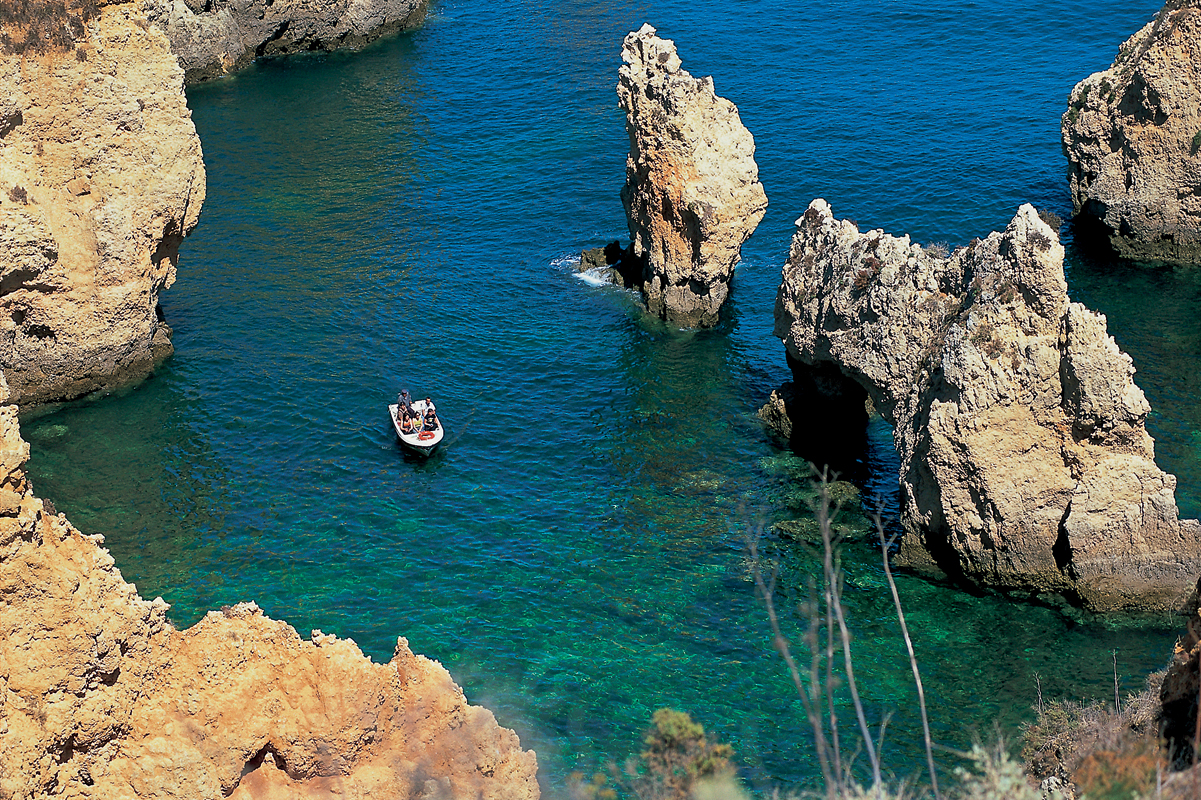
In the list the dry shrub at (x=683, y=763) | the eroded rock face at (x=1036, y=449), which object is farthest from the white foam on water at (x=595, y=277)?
the dry shrub at (x=683, y=763)

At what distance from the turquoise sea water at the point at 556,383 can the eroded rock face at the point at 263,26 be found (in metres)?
1.44

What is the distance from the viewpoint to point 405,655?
83.6ft

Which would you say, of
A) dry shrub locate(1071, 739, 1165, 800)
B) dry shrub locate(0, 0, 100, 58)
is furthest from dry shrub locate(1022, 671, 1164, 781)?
dry shrub locate(0, 0, 100, 58)

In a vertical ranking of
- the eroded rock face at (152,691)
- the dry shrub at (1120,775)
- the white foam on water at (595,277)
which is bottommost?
the white foam on water at (595,277)

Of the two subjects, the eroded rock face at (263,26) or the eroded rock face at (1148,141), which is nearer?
the eroded rock face at (1148,141)

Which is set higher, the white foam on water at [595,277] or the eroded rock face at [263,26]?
the eroded rock face at [263,26]

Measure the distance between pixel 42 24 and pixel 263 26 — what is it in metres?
37.4

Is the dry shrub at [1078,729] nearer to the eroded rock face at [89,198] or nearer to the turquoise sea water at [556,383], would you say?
the turquoise sea water at [556,383]

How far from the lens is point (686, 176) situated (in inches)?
2144

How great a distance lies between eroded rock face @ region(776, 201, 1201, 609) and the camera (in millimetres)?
37781

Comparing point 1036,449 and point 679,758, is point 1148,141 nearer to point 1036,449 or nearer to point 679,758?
point 1036,449

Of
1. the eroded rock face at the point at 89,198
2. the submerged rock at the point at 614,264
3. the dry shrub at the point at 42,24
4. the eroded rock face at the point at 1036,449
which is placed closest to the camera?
the eroded rock face at the point at 1036,449

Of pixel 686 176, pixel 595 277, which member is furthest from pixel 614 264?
pixel 686 176

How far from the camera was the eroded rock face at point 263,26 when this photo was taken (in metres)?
78.8
